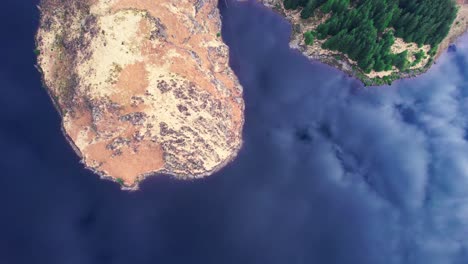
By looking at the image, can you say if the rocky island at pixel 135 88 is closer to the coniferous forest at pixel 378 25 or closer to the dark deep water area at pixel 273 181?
the dark deep water area at pixel 273 181

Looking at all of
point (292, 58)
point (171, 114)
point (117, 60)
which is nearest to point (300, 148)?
point (292, 58)

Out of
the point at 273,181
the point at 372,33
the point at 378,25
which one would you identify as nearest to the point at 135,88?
the point at 273,181

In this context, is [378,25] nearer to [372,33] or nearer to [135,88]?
[372,33]

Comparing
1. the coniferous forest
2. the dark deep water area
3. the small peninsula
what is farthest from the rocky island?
the coniferous forest

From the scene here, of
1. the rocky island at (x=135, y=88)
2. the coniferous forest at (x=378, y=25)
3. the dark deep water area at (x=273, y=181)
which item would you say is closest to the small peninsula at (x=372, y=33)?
the coniferous forest at (x=378, y=25)

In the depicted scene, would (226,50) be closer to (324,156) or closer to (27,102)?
(324,156)

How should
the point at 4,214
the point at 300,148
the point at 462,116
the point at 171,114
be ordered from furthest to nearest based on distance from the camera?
1. the point at 462,116
2. the point at 300,148
3. the point at 171,114
4. the point at 4,214
